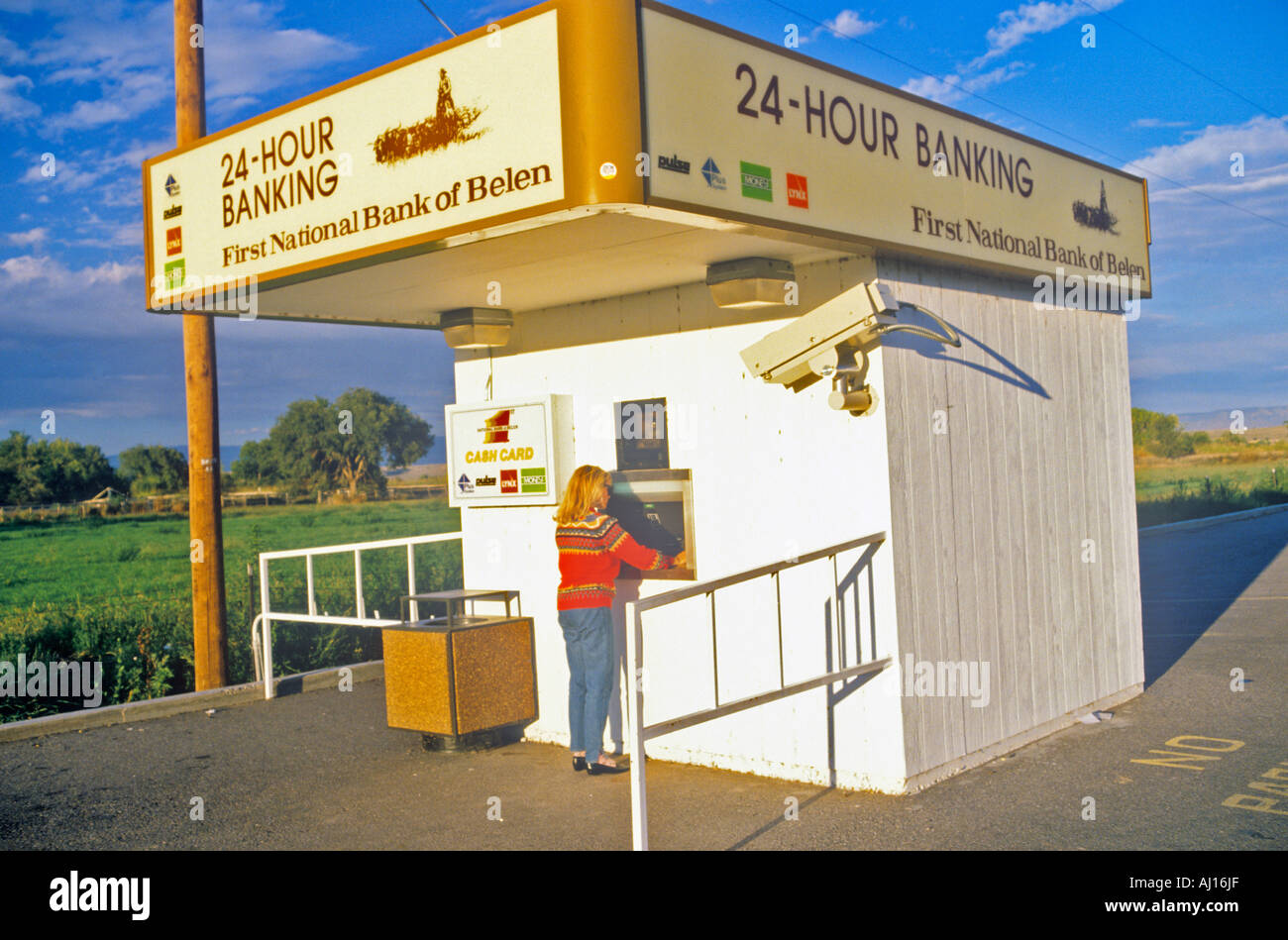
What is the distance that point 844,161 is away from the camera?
228 inches

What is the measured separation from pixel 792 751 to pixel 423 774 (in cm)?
244

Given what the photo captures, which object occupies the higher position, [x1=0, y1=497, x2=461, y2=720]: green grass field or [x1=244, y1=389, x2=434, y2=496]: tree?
[x1=244, y1=389, x2=434, y2=496]: tree

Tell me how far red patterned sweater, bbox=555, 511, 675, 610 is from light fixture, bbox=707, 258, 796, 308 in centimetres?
153

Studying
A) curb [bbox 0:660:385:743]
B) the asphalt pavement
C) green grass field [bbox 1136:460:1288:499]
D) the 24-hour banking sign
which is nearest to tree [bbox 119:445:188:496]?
green grass field [bbox 1136:460:1288:499]

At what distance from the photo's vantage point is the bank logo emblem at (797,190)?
5.44 m

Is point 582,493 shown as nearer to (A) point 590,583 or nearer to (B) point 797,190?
(A) point 590,583

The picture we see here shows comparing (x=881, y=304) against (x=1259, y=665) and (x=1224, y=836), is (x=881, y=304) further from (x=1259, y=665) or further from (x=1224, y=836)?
(x=1259, y=665)

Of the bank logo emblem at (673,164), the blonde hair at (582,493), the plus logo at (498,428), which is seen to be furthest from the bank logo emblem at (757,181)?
the plus logo at (498,428)

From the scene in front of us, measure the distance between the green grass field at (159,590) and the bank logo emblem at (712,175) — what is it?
797 centimetres

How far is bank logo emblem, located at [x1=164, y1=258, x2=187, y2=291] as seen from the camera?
6758mm

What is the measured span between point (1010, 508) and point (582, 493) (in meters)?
2.88

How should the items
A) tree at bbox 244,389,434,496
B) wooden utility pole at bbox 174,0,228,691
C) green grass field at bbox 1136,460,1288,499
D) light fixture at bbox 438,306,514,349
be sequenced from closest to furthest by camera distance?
light fixture at bbox 438,306,514,349, wooden utility pole at bbox 174,0,228,691, green grass field at bbox 1136,460,1288,499, tree at bbox 244,389,434,496
